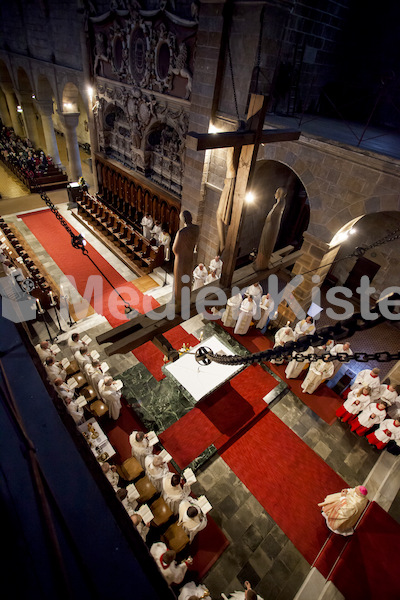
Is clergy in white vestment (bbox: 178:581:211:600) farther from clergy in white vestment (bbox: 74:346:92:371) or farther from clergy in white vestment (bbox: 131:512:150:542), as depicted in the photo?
clergy in white vestment (bbox: 74:346:92:371)

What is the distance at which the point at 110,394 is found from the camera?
611cm

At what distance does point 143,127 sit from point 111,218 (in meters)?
3.66

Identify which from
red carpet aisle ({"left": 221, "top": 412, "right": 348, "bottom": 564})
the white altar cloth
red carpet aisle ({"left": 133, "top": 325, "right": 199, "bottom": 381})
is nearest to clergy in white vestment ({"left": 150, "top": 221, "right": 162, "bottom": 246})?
A: red carpet aisle ({"left": 133, "top": 325, "right": 199, "bottom": 381})

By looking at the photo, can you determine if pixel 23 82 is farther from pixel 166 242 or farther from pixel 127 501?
pixel 127 501

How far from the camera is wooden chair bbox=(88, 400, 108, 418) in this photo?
253 inches

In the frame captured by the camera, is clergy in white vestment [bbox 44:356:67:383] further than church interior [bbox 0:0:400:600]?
Yes

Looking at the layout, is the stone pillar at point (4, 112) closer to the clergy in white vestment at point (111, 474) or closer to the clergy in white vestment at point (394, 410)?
the clergy in white vestment at point (111, 474)

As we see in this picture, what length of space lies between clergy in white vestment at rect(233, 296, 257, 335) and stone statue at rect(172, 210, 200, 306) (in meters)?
4.43

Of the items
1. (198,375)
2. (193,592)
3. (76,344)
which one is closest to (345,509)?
(193,592)

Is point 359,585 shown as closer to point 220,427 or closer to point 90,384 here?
point 220,427

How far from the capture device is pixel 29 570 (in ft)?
3.40

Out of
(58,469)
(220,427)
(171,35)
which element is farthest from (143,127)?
(58,469)

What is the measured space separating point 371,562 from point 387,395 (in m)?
3.10

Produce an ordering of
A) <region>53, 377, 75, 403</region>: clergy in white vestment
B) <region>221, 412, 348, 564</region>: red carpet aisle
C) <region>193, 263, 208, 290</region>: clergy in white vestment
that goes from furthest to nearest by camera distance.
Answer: <region>193, 263, 208, 290</region>: clergy in white vestment, <region>53, 377, 75, 403</region>: clergy in white vestment, <region>221, 412, 348, 564</region>: red carpet aisle
